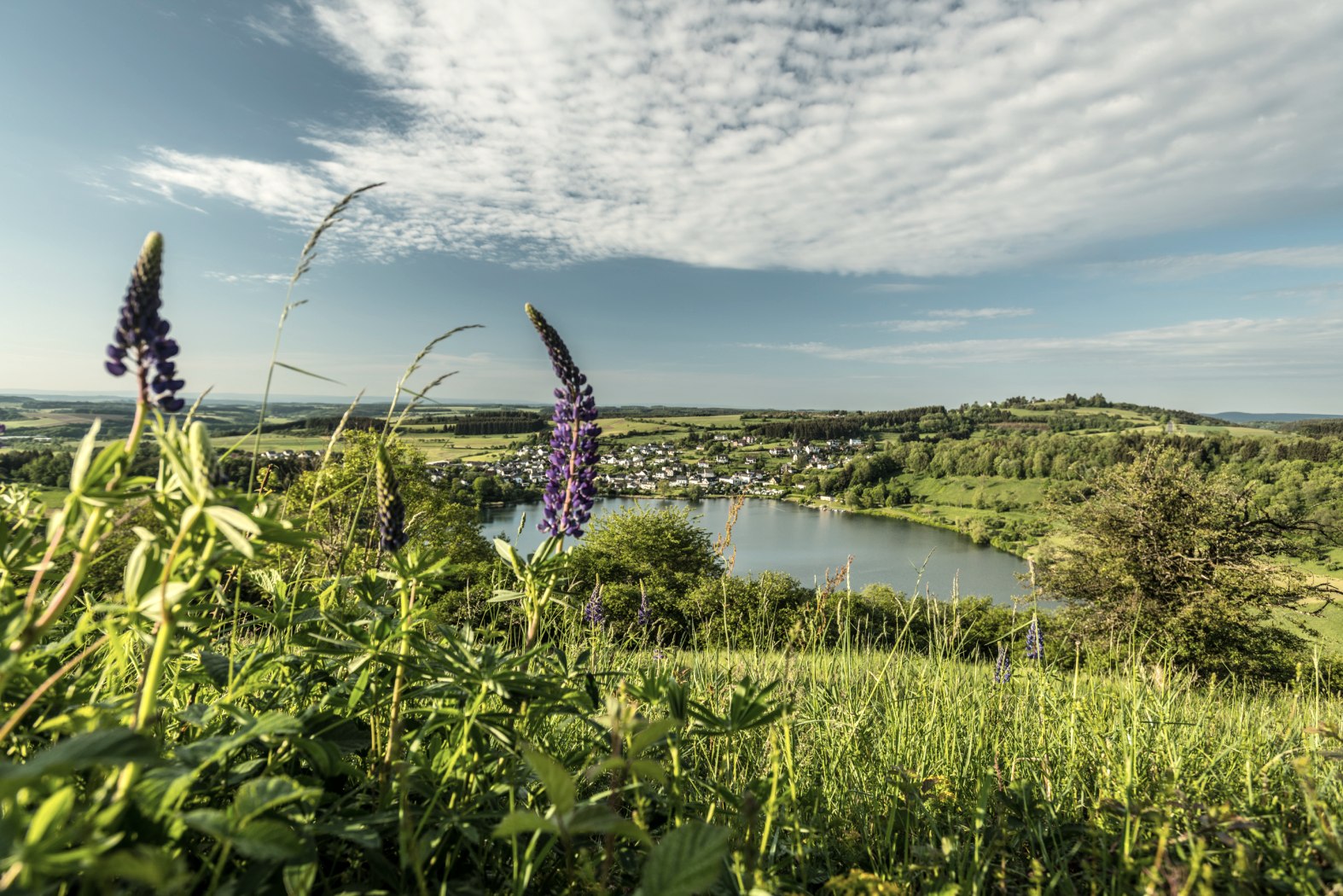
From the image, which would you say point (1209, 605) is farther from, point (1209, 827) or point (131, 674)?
point (131, 674)

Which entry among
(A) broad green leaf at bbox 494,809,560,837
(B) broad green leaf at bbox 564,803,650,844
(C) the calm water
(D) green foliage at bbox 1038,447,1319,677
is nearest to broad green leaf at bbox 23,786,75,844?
(A) broad green leaf at bbox 494,809,560,837

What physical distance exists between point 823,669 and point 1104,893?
319 cm

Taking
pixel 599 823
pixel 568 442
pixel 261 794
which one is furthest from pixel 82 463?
pixel 568 442

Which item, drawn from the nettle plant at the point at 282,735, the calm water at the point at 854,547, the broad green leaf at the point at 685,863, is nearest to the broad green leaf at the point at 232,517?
the nettle plant at the point at 282,735

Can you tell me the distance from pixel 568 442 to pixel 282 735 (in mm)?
1512

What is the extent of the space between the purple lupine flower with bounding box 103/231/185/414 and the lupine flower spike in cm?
51

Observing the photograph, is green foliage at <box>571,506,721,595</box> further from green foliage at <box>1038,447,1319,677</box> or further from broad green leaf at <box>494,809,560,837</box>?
broad green leaf at <box>494,809,560,837</box>

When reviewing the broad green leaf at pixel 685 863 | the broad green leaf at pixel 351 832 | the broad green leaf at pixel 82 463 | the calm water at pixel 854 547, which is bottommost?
the calm water at pixel 854 547

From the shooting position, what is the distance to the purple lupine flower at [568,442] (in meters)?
2.41

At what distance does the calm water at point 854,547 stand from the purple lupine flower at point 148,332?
52545 mm

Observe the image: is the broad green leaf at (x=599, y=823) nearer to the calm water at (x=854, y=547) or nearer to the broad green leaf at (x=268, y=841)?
the broad green leaf at (x=268, y=841)

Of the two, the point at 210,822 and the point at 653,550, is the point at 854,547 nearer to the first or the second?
the point at 653,550

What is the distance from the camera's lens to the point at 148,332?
1.39 m

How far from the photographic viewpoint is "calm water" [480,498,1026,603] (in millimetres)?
66000
